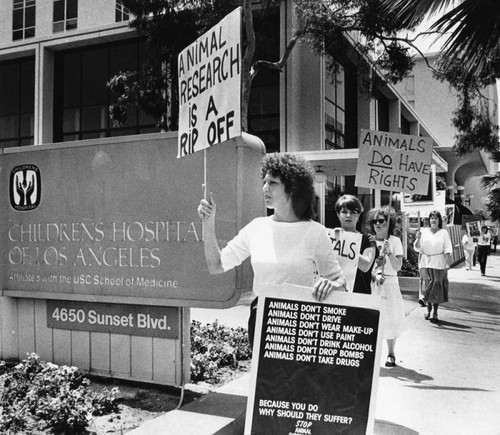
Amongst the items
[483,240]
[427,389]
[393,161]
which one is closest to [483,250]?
[483,240]

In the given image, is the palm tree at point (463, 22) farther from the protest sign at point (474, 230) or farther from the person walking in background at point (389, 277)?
the protest sign at point (474, 230)

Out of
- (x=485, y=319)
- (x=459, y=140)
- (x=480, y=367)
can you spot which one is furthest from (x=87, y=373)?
(x=459, y=140)

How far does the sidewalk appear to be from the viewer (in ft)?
13.1

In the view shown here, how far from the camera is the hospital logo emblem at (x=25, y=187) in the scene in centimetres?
534

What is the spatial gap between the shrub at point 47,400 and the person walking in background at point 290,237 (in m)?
1.41

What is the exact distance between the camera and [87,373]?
504 cm

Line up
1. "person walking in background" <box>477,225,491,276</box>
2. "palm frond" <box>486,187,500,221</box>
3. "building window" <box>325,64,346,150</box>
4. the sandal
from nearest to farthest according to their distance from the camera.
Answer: the sandal < "person walking in background" <box>477,225,491,276</box> < "building window" <box>325,64,346,150</box> < "palm frond" <box>486,187,500,221</box>

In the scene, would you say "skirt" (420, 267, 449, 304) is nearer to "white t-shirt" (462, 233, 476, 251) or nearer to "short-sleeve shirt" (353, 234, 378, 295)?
"short-sleeve shirt" (353, 234, 378, 295)

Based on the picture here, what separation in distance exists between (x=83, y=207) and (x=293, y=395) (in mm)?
2989

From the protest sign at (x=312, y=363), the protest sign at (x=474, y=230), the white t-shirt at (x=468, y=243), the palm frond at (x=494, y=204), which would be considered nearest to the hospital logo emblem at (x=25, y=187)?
the protest sign at (x=312, y=363)

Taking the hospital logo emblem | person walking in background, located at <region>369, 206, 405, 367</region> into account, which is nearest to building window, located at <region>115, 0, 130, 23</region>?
the hospital logo emblem

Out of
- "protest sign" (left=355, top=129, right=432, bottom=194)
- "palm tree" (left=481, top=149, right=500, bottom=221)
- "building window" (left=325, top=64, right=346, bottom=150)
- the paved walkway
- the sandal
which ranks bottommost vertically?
the paved walkway

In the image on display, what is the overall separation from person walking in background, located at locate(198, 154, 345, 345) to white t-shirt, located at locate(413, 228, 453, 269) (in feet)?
22.4

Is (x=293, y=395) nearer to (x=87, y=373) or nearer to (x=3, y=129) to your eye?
(x=87, y=373)
